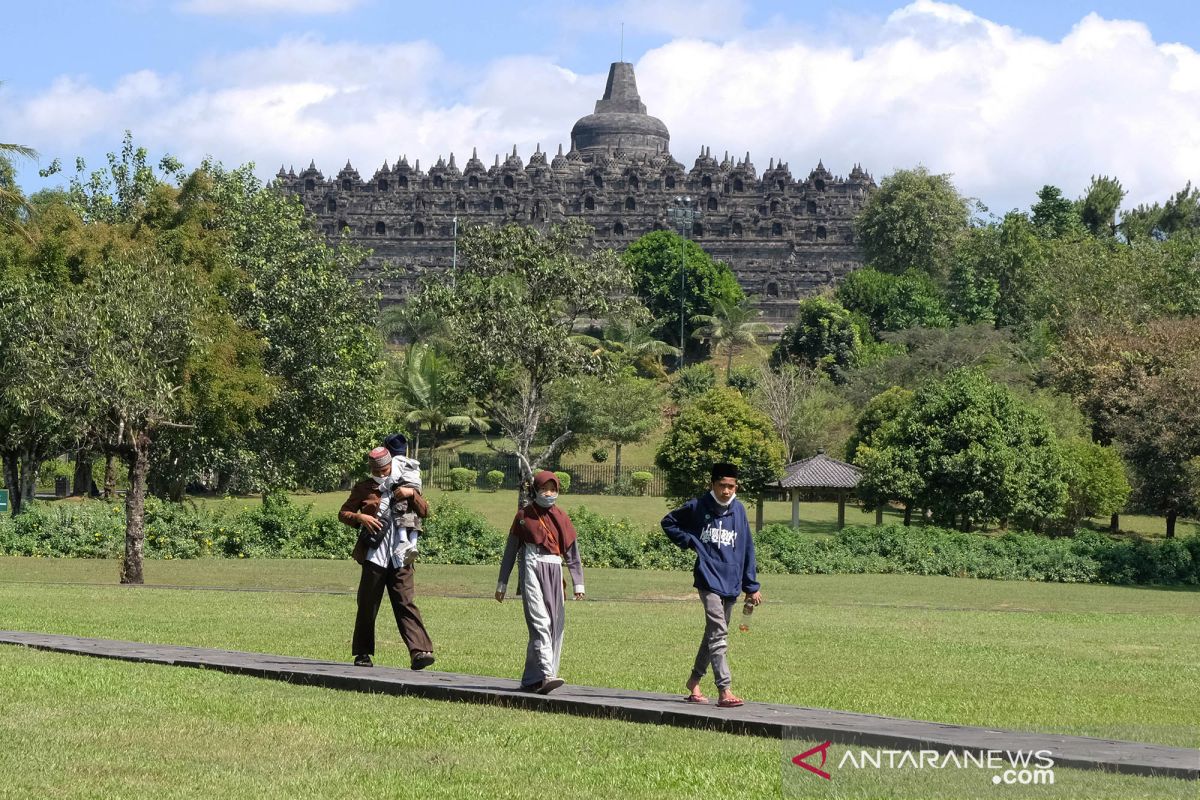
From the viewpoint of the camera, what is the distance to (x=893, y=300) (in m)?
95.2

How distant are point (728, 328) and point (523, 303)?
64.7 m

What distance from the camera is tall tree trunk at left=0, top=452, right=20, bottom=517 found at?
42125 mm

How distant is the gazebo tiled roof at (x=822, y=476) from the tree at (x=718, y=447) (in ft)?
9.21

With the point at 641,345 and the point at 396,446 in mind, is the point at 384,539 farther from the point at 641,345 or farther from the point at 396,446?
the point at 641,345

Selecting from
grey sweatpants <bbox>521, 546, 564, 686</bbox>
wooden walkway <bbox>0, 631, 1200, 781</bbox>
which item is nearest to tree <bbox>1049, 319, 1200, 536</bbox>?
grey sweatpants <bbox>521, 546, 564, 686</bbox>

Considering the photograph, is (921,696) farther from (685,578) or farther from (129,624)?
(685,578)

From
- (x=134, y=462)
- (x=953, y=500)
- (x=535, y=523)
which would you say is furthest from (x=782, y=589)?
(x=535, y=523)

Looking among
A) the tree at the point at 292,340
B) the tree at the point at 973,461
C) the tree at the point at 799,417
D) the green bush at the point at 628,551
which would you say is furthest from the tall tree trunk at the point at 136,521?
the tree at the point at 799,417

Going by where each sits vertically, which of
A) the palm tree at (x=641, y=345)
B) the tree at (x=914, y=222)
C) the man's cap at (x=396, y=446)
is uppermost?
the tree at (x=914, y=222)

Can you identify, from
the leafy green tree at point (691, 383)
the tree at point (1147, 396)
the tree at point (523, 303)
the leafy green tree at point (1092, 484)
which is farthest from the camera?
the leafy green tree at point (691, 383)

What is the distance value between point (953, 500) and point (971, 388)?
3.43 m

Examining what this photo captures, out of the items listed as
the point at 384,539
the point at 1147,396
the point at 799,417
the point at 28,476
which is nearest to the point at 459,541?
the point at 28,476

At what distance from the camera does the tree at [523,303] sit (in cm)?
2822

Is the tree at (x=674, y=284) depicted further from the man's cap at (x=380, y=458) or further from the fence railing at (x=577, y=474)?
the man's cap at (x=380, y=458)
